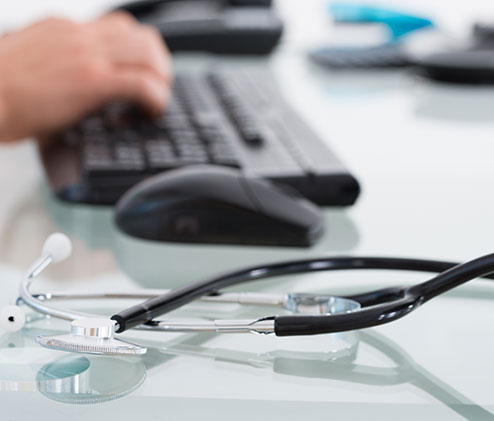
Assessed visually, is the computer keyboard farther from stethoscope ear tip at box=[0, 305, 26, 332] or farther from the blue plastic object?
the blue plastic object

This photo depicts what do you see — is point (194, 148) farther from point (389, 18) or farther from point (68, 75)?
point (389, 18)

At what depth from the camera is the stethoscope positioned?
0.31m

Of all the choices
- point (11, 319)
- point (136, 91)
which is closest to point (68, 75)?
point (136, 91)

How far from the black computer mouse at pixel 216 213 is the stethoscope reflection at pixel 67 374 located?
148mm

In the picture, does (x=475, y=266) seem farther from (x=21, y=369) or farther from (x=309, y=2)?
(x=309, y=2)

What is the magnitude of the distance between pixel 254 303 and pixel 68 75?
37 cm

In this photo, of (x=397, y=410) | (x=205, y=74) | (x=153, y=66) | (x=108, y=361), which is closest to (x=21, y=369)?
(x=108, y=361)

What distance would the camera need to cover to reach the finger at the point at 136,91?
0.70 m

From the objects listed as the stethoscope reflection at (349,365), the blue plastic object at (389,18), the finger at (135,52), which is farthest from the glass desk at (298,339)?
the blue plastic object at (389,18)

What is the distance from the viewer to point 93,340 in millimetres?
311

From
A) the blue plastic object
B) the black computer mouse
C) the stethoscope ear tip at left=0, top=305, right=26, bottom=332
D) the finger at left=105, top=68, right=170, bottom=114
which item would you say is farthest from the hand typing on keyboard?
the blue plastic object

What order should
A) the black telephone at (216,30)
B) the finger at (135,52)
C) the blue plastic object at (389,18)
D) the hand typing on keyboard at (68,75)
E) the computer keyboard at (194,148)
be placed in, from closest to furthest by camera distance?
the computer keyboard at (194,148) < the hand typing on keyboard at (68,75) < the finger at (135,52) < the black telephone at (216,30) < the blue plastic object at (389,18)

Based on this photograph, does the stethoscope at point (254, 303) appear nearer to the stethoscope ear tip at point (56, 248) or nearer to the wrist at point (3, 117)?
the stethoscope ear tip at point (56, 248)

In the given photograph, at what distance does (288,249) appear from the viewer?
0.48 m
